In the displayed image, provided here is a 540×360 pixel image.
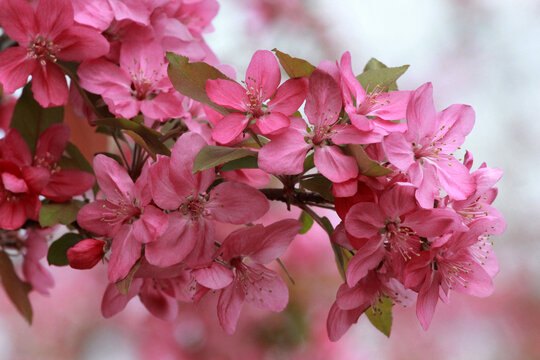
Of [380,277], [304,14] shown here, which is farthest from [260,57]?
[304,14]

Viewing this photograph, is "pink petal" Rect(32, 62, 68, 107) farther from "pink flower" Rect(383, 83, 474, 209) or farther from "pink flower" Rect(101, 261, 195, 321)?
"pink flower" Rect(383, 83, 474, 209)

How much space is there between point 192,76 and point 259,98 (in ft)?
0.18

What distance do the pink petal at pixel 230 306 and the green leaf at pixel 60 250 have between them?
0.15 metres

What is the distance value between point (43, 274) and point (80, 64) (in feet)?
0.91

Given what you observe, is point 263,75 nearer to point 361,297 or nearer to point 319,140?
point 319,140

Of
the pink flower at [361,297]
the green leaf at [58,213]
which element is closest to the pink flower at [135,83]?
the green leaf at [58,213]

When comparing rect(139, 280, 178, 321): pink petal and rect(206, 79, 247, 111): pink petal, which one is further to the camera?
rect(139, 280, 178, 321): pink petal

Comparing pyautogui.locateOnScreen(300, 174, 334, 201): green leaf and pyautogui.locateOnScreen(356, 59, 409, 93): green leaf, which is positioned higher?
pyautogui.locateOnScreen(356, 59, 409, 93): green leaf

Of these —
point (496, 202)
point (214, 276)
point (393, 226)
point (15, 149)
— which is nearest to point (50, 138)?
point (15, 149)

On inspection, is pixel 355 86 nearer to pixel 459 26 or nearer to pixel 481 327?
pixel 481 327

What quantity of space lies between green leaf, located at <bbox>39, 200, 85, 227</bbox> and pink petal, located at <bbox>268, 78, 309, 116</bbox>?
0.68 feet

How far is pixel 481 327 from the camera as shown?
2.08m

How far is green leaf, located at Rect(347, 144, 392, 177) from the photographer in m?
0.39

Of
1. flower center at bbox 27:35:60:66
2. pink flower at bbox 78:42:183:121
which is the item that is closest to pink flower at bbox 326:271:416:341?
pink flower at bbox 78:42:183:121
